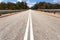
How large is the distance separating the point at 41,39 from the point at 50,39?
1.45ft

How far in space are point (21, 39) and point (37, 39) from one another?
779mm

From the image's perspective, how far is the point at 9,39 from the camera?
7.14 metres

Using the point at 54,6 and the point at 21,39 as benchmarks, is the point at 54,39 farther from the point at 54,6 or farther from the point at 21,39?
the point at 54,6

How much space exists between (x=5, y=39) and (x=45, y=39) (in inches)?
76.6

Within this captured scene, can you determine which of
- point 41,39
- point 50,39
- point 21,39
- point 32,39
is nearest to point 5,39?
point 21,39

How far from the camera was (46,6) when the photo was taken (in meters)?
172

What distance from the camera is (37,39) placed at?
713cm

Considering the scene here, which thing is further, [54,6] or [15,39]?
[54,6]

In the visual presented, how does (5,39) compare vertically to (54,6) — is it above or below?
above

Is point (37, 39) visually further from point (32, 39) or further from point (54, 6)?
point (54, 6)

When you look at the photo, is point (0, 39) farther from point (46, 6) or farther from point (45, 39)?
point (46, 6)

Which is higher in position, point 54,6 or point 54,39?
point 54,39

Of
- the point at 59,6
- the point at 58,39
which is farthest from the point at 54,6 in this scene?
the point at 58,39

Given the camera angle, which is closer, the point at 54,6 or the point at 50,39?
the point at 50,39
